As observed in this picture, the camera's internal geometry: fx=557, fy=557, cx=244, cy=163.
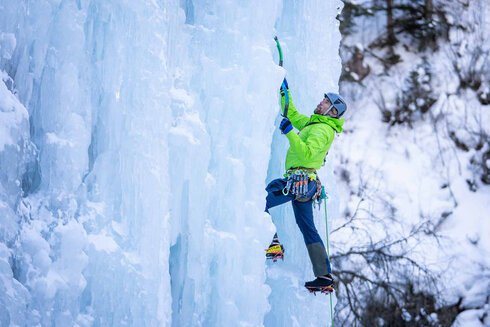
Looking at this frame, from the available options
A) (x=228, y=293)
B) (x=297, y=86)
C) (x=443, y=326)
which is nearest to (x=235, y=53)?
(x=297, y=86)

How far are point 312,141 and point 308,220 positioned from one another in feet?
1.90

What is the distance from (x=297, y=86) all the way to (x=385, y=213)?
537 cm

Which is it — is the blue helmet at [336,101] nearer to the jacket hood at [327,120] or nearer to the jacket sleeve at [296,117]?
the jacket hood at [327,120]

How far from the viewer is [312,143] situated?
368cm

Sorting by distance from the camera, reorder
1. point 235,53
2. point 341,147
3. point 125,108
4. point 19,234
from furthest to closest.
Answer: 1. point 341,147
2. point 235,53
3. point 125,108
4. point 19,234

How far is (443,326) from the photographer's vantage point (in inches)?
311

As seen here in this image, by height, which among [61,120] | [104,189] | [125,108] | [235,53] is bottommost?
[104,189]

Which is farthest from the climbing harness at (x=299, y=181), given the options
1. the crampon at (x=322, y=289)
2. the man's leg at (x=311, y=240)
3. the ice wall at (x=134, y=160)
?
the crampon at (x=322, y=289)

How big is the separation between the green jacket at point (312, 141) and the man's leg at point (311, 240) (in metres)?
0.29

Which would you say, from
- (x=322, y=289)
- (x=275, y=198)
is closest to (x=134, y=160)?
(x=275, y=198)

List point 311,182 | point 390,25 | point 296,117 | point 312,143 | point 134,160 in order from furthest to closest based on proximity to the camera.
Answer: point 390,25 < point 296,117 < point 311,182 < point 312,143 < point 134,160

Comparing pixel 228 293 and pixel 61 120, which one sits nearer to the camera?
pixel 61 120

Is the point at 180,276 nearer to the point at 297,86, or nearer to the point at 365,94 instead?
the point at 297,86

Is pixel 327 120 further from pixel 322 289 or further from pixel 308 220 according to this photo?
pixel 322 289
